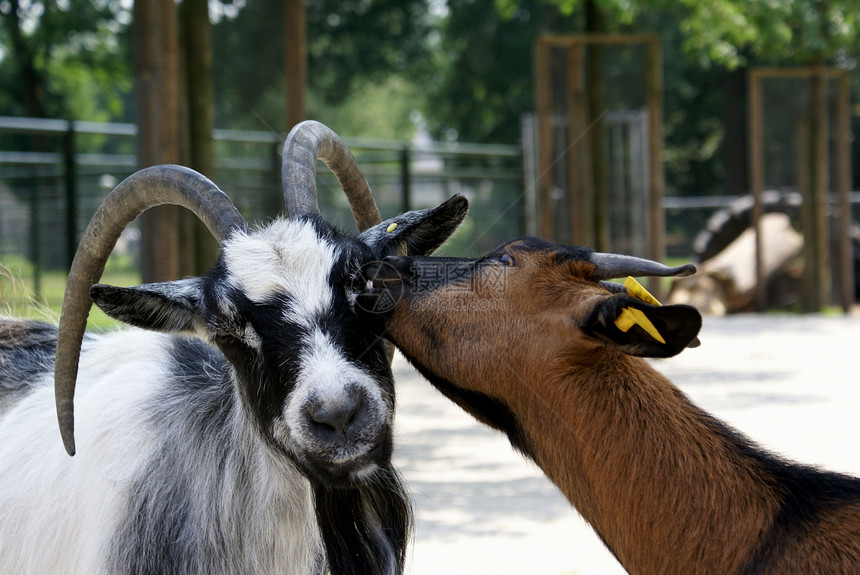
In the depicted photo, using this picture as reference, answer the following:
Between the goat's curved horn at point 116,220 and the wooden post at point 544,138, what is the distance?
912 cm

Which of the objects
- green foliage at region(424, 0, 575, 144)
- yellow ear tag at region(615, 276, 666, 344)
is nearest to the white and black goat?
yellow ear tag at region(615, 276, 666, 344)

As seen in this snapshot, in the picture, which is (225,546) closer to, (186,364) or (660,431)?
(186,364)

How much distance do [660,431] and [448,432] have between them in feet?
17.4

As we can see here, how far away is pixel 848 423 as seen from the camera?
24.9 ft

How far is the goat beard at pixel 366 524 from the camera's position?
3256 millimetres

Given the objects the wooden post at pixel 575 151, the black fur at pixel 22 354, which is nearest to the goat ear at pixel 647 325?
the black fur at pixel 22 354

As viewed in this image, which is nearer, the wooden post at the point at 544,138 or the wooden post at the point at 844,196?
the wooden post at the point at 544,138

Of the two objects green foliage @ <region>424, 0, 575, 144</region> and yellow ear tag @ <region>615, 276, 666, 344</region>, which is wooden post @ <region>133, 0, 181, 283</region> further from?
green foliage @ <region>424, 0, 575, 144</region>

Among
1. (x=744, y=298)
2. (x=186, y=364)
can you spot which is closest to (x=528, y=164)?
(x=744, y=298)

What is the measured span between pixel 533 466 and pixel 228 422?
2.29 metres

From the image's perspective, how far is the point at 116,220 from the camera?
3.48 m

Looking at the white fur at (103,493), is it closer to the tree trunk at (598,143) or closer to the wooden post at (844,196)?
the tree trunk at (598,143)

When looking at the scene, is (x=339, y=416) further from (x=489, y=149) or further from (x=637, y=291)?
(x=489, y=149)

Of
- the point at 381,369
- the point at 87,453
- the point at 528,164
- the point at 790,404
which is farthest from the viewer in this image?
the point at 528,164
